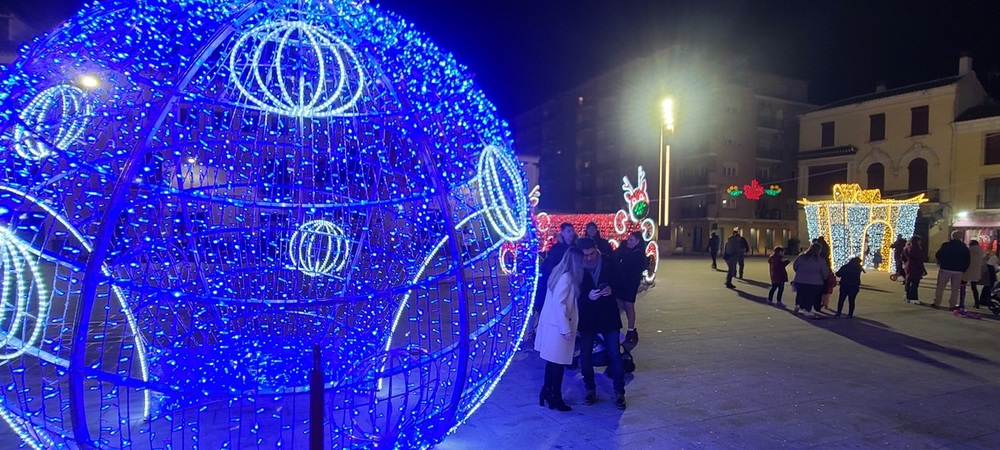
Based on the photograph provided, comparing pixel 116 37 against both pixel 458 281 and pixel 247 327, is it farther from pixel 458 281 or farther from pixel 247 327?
pixel 247 327

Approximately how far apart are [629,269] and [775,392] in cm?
221

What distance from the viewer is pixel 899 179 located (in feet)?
98.8

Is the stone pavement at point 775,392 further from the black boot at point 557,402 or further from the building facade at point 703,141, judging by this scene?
the building facade at point 703,141

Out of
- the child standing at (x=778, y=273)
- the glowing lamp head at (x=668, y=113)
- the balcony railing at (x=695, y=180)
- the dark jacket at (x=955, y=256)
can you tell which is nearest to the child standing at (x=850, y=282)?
the child standing at (x=778, y=273)

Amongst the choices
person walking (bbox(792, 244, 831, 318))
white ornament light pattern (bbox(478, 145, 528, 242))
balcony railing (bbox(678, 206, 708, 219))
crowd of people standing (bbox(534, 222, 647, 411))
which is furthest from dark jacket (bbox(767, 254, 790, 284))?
balcony railing (bbox(678, 206, 708, 219))

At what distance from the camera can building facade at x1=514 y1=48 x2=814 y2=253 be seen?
35.1 metres

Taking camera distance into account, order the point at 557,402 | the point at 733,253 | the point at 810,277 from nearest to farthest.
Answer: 1. the point at 557,402
2. the point at 810,277
3. the point at 733,253

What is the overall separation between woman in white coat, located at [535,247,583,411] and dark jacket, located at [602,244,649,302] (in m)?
1.77

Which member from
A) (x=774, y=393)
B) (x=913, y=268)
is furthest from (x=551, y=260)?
(x=913, y=268)

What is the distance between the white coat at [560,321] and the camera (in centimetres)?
445

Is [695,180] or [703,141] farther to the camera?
[695,180]

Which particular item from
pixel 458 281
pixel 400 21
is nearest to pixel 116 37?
pixel 400 21

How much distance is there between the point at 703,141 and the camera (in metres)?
35.2

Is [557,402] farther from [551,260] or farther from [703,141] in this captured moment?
[703,141]
